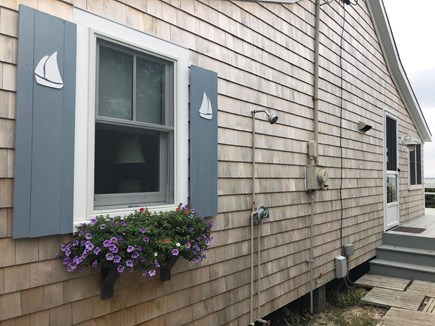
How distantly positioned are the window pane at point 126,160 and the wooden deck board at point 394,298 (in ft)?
10.8

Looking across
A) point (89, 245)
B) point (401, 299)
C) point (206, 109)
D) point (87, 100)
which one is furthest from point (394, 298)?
point (87, 100)

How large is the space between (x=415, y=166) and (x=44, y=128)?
8657 mm

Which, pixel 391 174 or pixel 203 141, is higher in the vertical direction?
pixel 203 141

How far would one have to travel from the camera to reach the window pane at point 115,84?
7.54ft

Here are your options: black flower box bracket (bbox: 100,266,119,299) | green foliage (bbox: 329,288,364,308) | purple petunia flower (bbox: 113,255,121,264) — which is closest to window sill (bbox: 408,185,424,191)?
green foliage (bbox: 329,288,364,308)

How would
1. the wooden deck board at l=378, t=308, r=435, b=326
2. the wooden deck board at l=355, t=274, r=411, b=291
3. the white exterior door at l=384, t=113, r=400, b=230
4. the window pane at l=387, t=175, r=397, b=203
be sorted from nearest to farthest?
the wooden deck board at l=378, t=308, r=435, b=326
the wooden deck board at l=355, t=274, r=411, b=291
the white exterior door at l=384, t=113, r=400, b=230
the window pane at l=387, t=175, r=397, b=203

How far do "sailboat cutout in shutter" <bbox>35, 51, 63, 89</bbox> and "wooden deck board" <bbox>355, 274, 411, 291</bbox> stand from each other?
476 centimetres

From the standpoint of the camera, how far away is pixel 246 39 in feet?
11.5

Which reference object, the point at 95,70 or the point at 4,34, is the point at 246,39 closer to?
the point at 95,70

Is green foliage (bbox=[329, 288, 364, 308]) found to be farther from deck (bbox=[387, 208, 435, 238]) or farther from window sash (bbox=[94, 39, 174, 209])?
window sash (bbox=[94, 39, 174, 209])

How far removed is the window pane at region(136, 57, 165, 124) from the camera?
8.21 ft

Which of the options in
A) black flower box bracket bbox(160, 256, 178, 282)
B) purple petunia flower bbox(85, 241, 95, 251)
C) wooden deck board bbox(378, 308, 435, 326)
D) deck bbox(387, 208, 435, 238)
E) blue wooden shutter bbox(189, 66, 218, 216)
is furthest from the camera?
deck bbox(387, 208, 435, 238)

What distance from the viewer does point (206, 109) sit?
2895 mm

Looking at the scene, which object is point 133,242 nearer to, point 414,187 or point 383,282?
point 383,282
